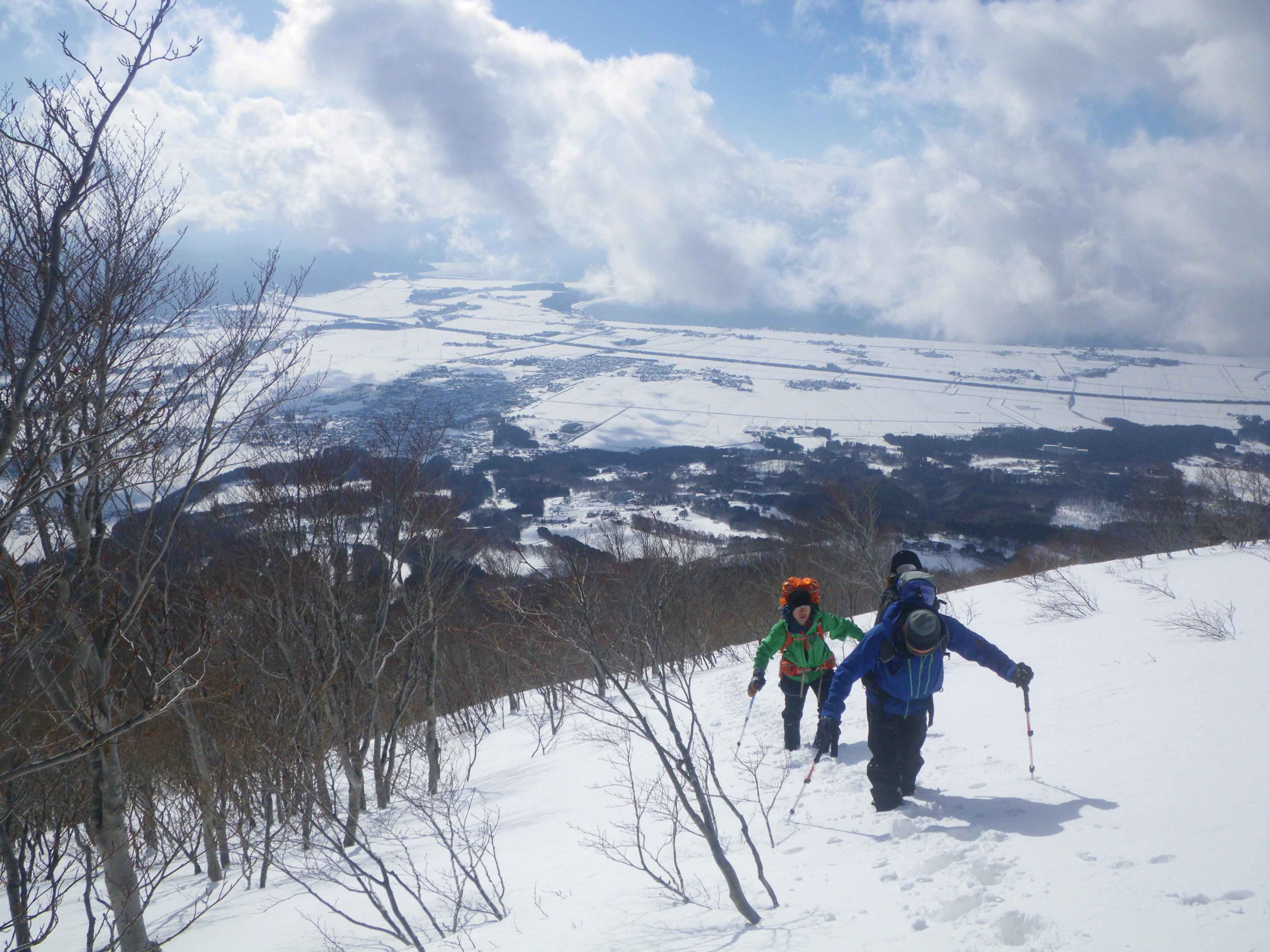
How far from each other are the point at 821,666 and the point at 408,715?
487 inches

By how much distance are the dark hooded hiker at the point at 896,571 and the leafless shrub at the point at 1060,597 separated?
569 centimetres

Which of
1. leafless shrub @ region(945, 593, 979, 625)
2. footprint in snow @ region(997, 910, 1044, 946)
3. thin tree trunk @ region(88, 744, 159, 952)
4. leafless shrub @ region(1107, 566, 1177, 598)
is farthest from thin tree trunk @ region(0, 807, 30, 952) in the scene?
leafless shrub @ region(945, 593, 979, 625)

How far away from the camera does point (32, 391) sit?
3535mm

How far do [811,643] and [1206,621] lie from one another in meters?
3.90

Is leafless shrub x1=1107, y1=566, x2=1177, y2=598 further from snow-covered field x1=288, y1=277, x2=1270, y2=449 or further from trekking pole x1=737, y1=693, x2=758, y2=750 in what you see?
snow-covered field x1=288, y1=277, x2=1270, y2=449

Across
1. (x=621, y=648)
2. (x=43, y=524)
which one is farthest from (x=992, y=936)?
(x=43, y=524)

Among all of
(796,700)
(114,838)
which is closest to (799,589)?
(796,700)

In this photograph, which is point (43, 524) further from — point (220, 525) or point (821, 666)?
point (220, 525)

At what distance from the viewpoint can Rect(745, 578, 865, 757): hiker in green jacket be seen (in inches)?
216

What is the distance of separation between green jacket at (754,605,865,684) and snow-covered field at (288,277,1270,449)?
122 feet

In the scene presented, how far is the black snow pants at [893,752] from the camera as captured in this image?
13.5 ft

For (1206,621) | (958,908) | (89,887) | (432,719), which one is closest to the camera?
(958,908)

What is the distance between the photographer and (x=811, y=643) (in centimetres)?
557

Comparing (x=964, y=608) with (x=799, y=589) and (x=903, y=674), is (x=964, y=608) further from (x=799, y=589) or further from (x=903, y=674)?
(x=903, y=674)
